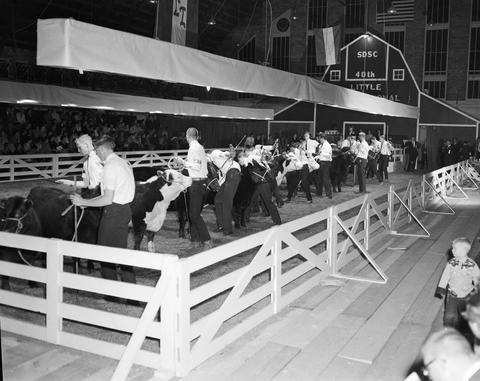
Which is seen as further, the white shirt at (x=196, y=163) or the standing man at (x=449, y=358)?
the white shirt at (x=196, y=163)

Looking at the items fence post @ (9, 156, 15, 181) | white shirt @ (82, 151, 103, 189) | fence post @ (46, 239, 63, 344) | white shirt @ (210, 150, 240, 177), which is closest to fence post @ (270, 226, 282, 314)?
fence post @ (46, 239, 63, 344)

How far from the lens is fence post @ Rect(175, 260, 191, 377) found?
4.52 metres

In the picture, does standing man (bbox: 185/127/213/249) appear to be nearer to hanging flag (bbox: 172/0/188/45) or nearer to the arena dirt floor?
the arena dirt floor

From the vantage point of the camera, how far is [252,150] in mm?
11695

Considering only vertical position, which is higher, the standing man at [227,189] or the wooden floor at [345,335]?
the standing man at [227,189]

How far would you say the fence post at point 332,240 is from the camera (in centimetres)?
800

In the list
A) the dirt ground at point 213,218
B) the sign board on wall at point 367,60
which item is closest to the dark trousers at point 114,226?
the dirt ground at point 213,218

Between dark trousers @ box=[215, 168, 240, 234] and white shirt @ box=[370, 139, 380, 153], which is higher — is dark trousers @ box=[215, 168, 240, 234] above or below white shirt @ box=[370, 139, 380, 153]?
below

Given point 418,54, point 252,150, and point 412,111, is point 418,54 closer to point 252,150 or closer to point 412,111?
point 412,111

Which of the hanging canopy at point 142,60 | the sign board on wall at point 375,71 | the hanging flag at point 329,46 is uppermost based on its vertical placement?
the sign board on wall at point 375,71

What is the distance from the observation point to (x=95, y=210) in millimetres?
7445

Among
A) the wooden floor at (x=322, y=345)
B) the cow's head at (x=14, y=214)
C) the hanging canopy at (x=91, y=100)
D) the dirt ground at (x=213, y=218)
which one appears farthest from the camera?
the hanging canopy at (x=91, y=100)

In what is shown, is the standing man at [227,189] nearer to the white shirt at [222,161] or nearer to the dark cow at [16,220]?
the white shirt at [222,161]

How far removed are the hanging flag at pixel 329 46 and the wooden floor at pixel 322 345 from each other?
897 cm
